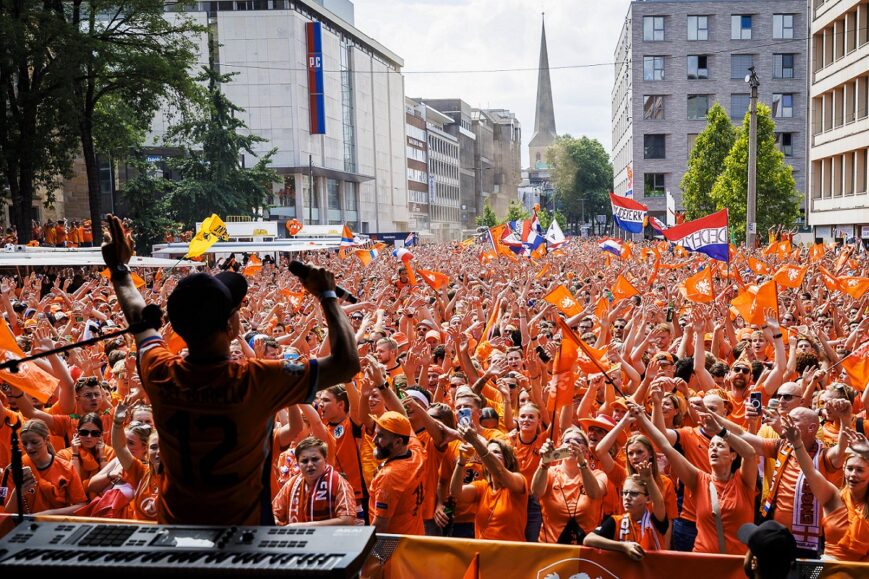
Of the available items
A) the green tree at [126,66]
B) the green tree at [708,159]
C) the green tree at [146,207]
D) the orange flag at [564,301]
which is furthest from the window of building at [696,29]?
the orange flag at [564,301]

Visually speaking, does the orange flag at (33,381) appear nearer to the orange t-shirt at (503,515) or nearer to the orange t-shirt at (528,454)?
the orange t-shirt at (503,515)

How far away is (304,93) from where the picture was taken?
73062 millimetres

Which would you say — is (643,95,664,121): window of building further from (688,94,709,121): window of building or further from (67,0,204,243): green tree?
(67,0,204,243): green tree

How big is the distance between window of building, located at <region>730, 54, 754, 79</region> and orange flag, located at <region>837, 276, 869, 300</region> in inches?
2399

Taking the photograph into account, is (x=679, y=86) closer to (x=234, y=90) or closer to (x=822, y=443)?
(x=234, y=90)

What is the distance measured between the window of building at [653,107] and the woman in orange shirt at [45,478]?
70198 millimetres

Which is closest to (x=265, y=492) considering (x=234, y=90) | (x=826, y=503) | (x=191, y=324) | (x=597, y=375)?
(x=191, y=324)

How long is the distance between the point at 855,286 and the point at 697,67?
61.4 meters

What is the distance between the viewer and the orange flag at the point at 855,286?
13.9 meters

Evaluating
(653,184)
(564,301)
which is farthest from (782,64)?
(564,301)

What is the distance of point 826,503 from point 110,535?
4213mm

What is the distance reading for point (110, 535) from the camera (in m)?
2.38

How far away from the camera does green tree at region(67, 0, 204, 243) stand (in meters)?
31.8

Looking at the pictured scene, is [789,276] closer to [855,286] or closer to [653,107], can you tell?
[855,286]
